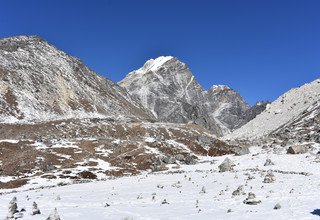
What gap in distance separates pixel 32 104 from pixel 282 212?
160785mm

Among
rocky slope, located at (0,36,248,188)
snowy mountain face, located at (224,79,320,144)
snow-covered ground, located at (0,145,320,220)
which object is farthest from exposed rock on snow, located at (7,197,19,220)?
snowy mountain face, located at (224,79,320,144)

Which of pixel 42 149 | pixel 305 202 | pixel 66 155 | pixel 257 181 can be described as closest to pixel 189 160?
pixel 66 155

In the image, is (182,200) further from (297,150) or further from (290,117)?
(290,117)

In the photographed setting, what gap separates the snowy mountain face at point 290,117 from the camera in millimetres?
128125

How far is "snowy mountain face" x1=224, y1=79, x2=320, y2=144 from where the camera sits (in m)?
128

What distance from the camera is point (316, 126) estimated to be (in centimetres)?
12269

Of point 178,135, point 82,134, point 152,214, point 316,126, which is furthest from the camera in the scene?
point 178,135

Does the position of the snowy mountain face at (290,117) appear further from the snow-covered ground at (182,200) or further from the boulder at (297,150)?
the snow-covered ground at (182,200)

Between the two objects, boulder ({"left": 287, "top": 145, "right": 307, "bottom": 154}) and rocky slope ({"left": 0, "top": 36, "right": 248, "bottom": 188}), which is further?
boulder ({"left": 287, "top": 145, "right": 307, "bottom": 154})

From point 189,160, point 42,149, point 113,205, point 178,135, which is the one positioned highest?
point 178,135

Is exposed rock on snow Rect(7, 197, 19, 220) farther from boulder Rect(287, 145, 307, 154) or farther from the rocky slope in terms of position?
boulder Rect(287, 145, 307, 154)

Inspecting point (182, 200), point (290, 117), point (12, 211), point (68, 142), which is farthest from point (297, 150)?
point (290, 117)

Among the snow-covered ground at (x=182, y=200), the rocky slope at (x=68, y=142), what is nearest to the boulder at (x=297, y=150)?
the rocky slope at (x=68, y=142)

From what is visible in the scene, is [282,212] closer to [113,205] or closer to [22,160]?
[113,205]
